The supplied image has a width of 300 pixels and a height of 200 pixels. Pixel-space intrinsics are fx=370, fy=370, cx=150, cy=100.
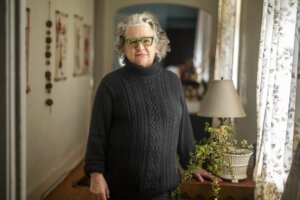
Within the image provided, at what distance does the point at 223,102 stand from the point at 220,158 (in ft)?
1.11

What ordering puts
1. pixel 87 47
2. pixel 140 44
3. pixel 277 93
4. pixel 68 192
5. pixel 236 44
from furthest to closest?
pixel 87 47
pixel 68 192
pixel 236 44
pixel 277 93
pixel 140 44

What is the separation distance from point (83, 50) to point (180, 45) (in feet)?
15.0

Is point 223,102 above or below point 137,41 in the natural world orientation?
below

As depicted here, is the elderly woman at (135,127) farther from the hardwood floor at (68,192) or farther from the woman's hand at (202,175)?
the hardwood floor at (68,192)

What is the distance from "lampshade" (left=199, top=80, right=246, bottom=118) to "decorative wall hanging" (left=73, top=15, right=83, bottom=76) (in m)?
2.54

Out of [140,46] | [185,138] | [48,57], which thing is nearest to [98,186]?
[185,138]

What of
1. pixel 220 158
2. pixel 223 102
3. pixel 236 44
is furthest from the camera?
pixel 236 44

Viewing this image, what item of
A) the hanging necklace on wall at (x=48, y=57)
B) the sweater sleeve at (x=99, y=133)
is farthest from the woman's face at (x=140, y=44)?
the hanging necklace on wall at (x=48, y=57)

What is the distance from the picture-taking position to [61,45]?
3.78m

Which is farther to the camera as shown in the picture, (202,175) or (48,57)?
(48,57)

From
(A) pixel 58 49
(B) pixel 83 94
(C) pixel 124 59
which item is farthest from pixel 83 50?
(C) pixel 124 59

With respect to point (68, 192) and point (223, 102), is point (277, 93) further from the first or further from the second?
point (68, 192)

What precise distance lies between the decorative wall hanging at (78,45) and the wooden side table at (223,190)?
8.69 ft

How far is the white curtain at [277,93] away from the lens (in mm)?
1741
